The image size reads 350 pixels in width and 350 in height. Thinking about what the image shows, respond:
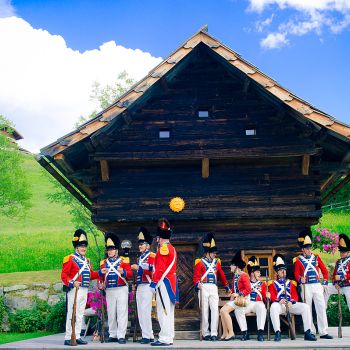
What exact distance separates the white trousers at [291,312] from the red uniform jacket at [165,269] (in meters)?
2.23

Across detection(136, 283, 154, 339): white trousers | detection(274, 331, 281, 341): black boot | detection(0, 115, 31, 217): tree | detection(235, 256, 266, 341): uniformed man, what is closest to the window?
detection(235, 256, 266, 341): uniformed man

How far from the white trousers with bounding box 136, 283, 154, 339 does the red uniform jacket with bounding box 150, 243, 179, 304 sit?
54cm

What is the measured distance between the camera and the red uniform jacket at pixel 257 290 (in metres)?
12.0

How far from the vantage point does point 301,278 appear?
1195 centimetres

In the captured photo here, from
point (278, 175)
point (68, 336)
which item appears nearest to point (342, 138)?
point (278, 175)

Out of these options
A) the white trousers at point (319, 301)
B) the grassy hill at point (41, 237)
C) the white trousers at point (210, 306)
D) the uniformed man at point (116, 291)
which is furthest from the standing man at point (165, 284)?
the grassy hill at point (41, 237)

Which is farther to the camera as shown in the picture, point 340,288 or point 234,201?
point 234,201

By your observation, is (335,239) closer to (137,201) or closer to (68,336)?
(137,201)

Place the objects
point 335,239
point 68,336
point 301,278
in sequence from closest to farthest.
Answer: point 68,336
point 301,278
point 335,239

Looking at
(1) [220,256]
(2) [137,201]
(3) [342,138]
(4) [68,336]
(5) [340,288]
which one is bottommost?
(4) [68,336]

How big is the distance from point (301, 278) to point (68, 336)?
4.81m

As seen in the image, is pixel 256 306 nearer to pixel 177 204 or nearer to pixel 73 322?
pixel 177 204

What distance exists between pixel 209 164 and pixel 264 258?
8.27 feet

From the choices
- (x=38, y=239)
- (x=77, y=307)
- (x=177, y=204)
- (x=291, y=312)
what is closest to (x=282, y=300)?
(x=291, y=312)
